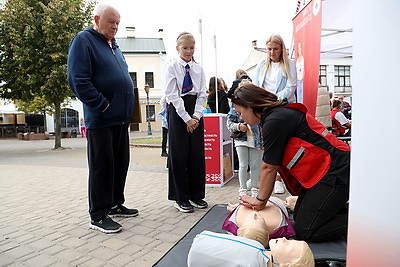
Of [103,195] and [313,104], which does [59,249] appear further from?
[313,104]

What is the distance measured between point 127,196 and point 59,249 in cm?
192

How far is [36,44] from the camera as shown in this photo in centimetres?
1248

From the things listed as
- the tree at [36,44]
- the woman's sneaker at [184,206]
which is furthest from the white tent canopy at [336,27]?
the tree at [36,44]

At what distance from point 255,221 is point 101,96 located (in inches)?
66.6

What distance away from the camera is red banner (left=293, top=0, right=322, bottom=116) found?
11.3ft

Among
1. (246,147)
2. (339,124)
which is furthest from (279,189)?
(339,124)

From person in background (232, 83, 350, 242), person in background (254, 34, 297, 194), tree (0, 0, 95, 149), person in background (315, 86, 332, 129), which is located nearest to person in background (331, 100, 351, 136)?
person in background (315, 86, 332, 129)

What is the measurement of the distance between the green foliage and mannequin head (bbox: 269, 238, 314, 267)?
12.2 m

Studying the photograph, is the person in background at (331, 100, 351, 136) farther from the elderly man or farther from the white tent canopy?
the elderly man

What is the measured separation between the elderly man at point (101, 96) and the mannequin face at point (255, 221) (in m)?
1.29

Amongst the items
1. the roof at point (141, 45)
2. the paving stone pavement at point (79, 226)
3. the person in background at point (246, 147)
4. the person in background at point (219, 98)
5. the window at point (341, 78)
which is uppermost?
the roof at point (141, 45)

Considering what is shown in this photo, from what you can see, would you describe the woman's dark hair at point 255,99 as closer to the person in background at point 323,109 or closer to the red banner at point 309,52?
the red banner at point 309,52

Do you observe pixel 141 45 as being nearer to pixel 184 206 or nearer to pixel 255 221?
pixel 184 206

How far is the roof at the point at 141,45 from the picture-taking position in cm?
3547
